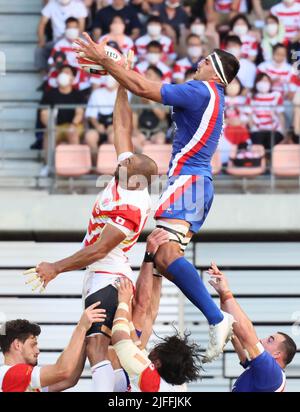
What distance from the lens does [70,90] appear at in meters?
16.8

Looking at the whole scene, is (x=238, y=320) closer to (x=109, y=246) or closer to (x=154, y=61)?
(x=109, y=246)

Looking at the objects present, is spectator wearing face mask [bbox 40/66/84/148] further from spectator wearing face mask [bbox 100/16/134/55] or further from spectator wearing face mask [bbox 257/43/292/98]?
spectator wearing face mask [bbox 257/43/292/98]

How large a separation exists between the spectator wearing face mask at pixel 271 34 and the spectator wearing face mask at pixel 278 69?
0.19 metres

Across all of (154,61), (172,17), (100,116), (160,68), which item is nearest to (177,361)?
(100,116)

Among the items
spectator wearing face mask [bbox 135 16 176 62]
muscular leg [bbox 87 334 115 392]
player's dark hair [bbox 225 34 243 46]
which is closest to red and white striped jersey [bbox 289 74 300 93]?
player's dark hair [bbox 225 34 243 46]

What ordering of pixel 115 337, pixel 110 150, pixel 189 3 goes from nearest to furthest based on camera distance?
pixel 115 337
pixel 110 150
pixel 189 3

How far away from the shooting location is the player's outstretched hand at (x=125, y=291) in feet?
34.9

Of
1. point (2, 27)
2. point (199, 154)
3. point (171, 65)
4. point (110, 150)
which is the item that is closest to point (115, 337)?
point (199, 154)

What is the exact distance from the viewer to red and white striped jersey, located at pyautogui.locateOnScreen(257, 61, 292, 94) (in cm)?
1684

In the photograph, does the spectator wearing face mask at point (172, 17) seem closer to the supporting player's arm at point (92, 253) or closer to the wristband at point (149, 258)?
the wristband at point (149, 258)

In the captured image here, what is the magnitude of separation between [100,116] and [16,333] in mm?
6265

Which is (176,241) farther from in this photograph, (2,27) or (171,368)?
(2,27)

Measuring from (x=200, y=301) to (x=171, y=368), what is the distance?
66 centimetres

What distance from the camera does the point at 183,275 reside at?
35.2 feet
